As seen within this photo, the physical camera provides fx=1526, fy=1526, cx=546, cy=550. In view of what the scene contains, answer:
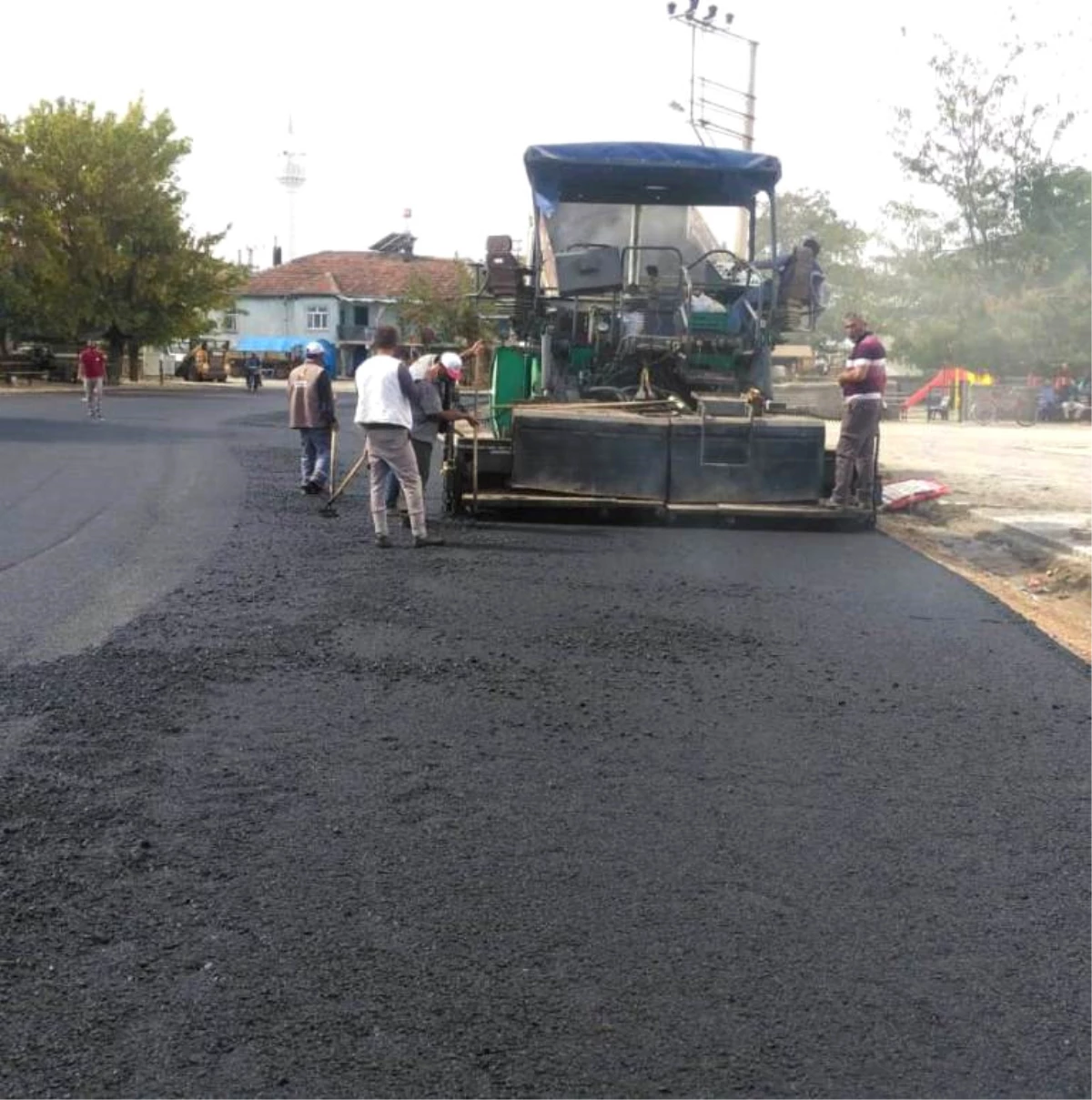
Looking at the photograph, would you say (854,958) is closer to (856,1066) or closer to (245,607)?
(856,1066)

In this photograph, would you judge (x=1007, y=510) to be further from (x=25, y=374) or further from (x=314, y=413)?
(x=25, y=374)

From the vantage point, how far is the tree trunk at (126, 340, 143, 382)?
6131cm

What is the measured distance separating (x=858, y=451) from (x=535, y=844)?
8708 millimetres

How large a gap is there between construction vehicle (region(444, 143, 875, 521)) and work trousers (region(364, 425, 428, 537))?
4.41 feet

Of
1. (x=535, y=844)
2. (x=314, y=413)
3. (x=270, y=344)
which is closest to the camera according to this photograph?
(x=535, y=844)

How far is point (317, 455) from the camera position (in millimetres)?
14547

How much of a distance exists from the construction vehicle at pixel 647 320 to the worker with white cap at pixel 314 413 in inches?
51.6

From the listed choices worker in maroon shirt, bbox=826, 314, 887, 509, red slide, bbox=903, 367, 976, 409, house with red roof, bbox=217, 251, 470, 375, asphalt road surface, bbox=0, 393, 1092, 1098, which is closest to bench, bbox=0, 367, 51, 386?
red slide, bbox=903, 367, 976, 409

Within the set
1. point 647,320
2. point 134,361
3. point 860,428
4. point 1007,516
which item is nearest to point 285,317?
point 134,361

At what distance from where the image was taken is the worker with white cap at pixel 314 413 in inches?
541

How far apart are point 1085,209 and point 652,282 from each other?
33.4m

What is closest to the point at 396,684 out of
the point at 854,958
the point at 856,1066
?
the point at 854,958

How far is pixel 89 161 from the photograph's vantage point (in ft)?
175

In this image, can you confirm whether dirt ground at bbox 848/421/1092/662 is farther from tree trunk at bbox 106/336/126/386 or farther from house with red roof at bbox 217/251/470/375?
house with red roof at bbox 217/251/470/375
